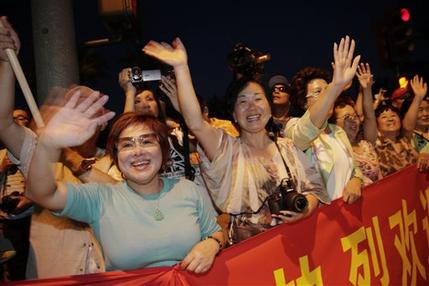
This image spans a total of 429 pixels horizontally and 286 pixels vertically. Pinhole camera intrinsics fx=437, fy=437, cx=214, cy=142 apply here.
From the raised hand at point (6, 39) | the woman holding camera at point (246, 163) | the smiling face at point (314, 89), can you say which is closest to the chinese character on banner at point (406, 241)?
the woman holding camera at point (246, 163)

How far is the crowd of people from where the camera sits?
2.00 m

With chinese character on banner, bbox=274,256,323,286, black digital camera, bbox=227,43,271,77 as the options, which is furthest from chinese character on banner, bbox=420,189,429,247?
black digital camera, bbox=227,43,271,77

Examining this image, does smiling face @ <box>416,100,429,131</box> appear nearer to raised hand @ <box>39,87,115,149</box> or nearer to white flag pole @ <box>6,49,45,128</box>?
raised hand @ <box>39,87,115,149</box>

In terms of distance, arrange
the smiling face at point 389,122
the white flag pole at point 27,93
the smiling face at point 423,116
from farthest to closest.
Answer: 1. the smiling face at point 423,116
2. the smiling face at point 389,122
3. the white flag pole at point 27,93

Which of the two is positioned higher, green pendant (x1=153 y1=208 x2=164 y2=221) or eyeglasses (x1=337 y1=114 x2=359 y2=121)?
eyeglasses (x1=337 y1=114 x2=359 y2=121)

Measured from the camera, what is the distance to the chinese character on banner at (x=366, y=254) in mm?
2842

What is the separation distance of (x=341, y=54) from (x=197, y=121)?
1.05 meters

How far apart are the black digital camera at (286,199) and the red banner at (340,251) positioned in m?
0.13

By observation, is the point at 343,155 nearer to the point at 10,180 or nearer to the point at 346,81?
the point at 346,81

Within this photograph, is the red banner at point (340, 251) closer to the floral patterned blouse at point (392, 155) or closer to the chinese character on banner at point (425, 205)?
the chinese character on banner at point (425, 205)

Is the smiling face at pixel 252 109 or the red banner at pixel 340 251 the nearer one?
the red banner at pixel 340 251

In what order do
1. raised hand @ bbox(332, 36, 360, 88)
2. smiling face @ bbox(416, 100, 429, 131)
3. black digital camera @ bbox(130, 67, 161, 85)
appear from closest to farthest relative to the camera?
raised hand @ bbox(332, 36, 360, 88), black digital camera @ bbox(130, 67, 161, 85), smiling face @ bbox(416, 100, 429, 131)

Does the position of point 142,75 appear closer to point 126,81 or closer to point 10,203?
point 126,81

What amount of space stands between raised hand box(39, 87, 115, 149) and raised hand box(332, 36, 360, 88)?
1.49 metres
